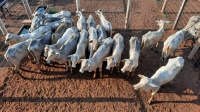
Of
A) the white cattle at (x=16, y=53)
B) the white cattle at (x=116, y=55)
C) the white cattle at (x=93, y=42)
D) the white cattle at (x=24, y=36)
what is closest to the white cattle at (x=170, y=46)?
the white cattle at (x=116, y=55)

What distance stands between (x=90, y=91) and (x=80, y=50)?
1.73 meters

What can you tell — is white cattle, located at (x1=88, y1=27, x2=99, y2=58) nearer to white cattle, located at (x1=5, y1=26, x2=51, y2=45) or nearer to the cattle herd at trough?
the cattle herd at trough

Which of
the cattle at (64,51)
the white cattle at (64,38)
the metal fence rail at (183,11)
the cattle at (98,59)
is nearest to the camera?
the cattle at (98,59)

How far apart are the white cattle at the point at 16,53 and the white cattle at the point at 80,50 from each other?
2.00 m

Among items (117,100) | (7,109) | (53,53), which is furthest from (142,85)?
(7,109)

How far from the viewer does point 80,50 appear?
7.46 m

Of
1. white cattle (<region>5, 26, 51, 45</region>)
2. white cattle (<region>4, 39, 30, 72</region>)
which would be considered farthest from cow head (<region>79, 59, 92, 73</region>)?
white cattle (<region>5, 26, 51, 45</region>)

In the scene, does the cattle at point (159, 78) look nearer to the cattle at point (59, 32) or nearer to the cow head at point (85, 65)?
the cow head at point (85, 65)

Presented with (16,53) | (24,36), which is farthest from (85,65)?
(24,36)

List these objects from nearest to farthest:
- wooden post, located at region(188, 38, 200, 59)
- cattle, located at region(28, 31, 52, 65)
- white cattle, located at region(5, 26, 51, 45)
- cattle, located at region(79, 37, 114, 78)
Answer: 1. cattle, located at region(79, 37, 114, 78)
2. cattle, located at region(28, 31, 52, 65)
3. white cattle, located at region(5, 26, 51, 45)
4. wooden post, located at region(188, 38, 200, 59)

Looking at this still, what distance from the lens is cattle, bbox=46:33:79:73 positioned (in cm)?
695

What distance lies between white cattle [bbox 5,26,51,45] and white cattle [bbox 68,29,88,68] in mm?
1877

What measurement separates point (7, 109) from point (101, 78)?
372 cm

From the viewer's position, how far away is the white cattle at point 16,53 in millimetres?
7008
